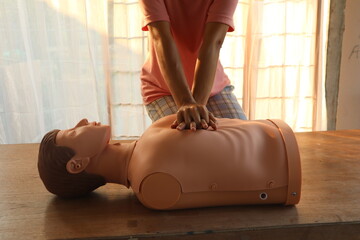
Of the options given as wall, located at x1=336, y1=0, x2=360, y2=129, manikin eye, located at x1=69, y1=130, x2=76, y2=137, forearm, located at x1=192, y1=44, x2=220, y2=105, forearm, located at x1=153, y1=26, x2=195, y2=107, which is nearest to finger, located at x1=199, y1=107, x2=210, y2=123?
forearm, located at x1=153, y1=26, x2=195, y2=107

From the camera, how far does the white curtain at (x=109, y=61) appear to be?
2203mm

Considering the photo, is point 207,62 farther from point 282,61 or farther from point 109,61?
point 282,61

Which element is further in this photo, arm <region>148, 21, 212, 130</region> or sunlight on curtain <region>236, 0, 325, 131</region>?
sunlight on curtain <region>236, 0, 325, 131</region>

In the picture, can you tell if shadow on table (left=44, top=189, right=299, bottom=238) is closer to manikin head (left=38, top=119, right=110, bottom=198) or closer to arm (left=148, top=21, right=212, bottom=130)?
manikin head (left=38, top=119, right=110, bottom=198)

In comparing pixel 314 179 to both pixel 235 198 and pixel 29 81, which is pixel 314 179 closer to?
pixel 235 198

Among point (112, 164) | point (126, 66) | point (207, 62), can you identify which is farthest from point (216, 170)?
point (126, 66)

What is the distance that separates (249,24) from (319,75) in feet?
2.35

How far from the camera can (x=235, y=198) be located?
754 millimetres

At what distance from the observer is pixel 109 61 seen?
7.46ft

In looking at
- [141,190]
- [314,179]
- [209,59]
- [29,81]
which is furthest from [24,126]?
[314,179]

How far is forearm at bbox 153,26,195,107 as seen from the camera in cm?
100

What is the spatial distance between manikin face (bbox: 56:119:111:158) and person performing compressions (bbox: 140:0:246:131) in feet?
0.64

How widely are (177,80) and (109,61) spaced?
Answer: 1.34 metres

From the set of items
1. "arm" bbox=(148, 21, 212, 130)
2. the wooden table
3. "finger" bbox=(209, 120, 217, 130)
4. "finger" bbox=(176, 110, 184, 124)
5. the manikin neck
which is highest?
"arm" bbox=(148, 21, 212, 130)
